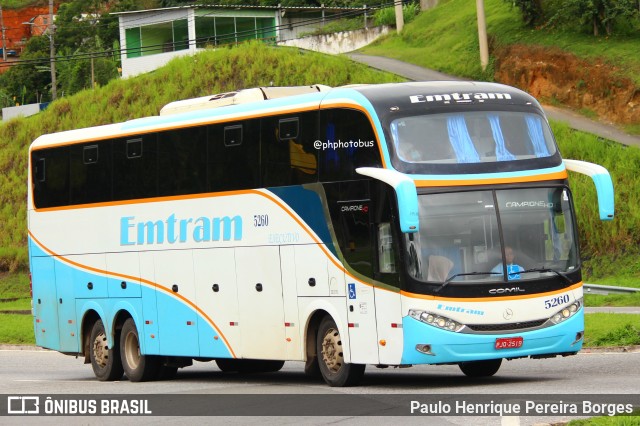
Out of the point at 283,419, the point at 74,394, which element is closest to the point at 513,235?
the point at 283,419

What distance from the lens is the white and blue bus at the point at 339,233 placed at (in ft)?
54.5

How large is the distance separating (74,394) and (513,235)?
7021mm

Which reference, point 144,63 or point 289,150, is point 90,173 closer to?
point 289,150

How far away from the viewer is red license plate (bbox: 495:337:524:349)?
16500 millimetres

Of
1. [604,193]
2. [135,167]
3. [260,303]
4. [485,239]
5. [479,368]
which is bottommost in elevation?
[479,368]

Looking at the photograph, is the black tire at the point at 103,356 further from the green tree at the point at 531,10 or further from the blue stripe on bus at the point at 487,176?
the green tree at the point at 531,10

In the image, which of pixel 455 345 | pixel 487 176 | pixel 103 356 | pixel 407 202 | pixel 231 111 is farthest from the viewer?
pixel 103 356

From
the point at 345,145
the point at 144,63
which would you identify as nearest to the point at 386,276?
the point at 345,145

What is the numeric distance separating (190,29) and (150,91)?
15.4 m

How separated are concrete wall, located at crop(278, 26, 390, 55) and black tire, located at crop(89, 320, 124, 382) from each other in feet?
162

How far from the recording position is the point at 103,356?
2333cm

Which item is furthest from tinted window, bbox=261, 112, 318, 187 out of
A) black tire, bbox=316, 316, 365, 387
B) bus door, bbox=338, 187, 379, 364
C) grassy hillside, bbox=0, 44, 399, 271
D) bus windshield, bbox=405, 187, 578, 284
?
grassy hillside, bbox=0, 44, 399, 271

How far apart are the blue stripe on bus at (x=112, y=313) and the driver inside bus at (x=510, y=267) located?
17.5 ft

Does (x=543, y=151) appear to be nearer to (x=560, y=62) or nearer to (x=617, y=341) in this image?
(x=617, y=341)
